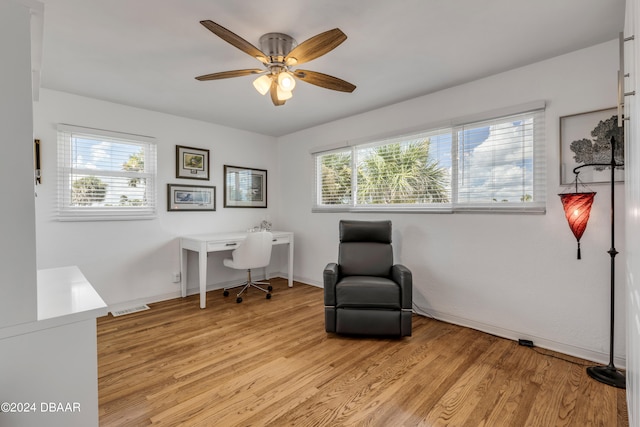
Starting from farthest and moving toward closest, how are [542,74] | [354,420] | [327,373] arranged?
1. [542,74]
2. [327,373]
3. [354,420]

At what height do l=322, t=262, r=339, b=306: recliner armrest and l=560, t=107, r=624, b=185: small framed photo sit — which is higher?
l=560, t=107, r=624, b=185: small framed photo

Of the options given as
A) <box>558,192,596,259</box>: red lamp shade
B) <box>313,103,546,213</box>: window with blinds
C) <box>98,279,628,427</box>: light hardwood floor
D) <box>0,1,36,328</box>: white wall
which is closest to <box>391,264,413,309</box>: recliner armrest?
<box>98,279,628,427</box>: light hardwood floor

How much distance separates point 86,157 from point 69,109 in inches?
19.4

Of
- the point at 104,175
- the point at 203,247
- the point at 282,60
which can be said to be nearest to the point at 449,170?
the point at 282,60

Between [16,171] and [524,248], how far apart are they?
10.4 ft

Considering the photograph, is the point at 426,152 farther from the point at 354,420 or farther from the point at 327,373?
the point at 354,420

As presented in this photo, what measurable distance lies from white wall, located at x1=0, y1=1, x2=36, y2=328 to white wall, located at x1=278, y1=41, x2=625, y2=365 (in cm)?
301

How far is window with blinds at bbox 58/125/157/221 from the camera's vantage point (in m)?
3.00

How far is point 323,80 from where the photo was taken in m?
2.19

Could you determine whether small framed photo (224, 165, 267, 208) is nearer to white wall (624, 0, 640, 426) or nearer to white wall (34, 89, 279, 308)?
white wall (34, 89, 279, 308)

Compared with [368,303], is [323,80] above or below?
above

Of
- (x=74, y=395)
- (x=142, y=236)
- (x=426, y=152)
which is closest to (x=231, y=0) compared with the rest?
(x=74, y=395)

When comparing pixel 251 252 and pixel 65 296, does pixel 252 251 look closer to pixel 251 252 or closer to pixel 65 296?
pixel 251 252

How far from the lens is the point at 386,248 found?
3043 mm
